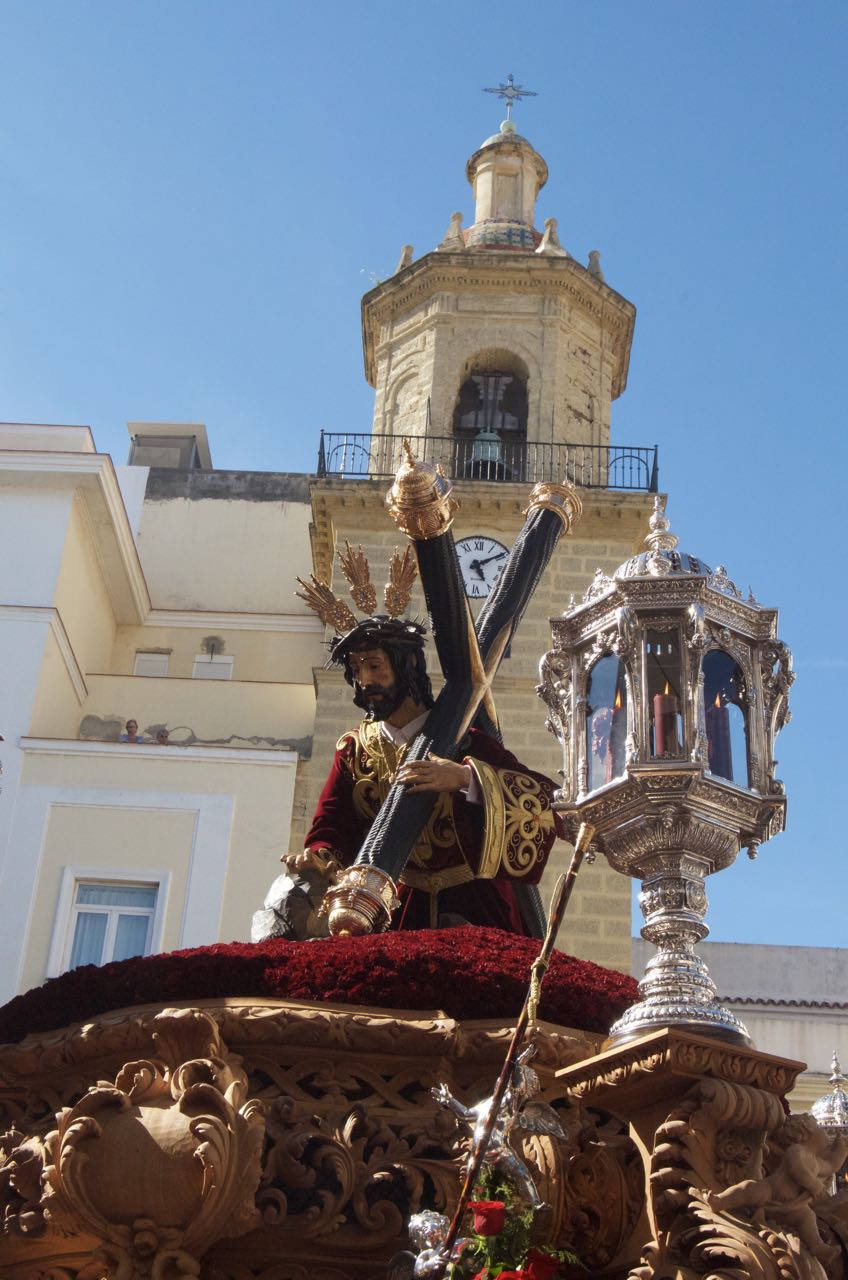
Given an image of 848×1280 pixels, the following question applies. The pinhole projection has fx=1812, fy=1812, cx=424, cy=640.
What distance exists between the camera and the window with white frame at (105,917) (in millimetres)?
20203

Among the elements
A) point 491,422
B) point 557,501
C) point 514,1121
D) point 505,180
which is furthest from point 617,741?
point 505,180

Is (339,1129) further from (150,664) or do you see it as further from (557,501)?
(150,664)

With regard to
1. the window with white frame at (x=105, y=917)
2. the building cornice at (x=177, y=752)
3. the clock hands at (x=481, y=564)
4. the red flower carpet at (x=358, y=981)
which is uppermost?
the clock hands at (x=481, y=564)

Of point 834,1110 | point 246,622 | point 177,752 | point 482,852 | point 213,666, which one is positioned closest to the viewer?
point 482,852

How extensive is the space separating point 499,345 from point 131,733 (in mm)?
9389

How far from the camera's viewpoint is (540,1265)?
451 centimetres

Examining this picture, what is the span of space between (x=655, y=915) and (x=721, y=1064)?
652 millimetres

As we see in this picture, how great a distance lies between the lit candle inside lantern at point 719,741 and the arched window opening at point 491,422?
22.1 metres

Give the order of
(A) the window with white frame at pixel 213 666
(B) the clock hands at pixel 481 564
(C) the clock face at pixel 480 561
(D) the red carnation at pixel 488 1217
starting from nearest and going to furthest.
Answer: (D) the red carnation at pixel 488 1217
(C) the clock face at pixel 480 561
(B) the clock hands at pixel 481 564
(A) the window with white frame at pixel 213 666

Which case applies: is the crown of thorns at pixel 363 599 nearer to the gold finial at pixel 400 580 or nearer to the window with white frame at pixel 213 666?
the gold finial at pixel 400 580

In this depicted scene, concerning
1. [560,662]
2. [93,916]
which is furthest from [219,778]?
[560,662]

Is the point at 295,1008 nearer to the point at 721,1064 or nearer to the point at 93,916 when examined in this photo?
the point at 721,1064

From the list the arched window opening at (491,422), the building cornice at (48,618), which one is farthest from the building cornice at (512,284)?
the building cornice at (48,618)

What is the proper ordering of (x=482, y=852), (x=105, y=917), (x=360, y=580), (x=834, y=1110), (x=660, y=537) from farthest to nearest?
(x=105, y=917)
(x=834, y=1110)
(x=360, y=580)
(x=482, y=852)
(x=660, y=537)
